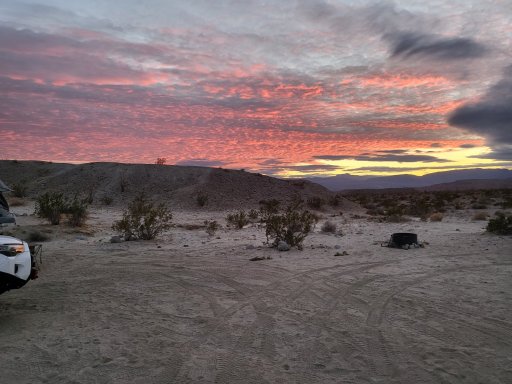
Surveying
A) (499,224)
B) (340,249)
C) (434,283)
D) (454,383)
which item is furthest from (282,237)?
(454,383)

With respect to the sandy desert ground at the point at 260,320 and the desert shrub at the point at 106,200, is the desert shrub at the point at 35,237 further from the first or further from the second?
the desert shrub at the point at 106,200

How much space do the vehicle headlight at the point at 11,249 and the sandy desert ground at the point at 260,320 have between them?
108cm

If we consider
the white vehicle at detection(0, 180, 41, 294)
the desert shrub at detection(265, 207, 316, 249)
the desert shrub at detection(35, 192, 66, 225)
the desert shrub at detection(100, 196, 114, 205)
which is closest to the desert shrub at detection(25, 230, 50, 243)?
the desert shrub at detection(35, 192, 66, 225)

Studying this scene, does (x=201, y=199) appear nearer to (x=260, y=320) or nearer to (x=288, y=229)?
(x=288, y=229)

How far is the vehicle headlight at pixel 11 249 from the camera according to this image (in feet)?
19.5

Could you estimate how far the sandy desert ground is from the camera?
4703 millimetres

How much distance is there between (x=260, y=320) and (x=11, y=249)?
12.5 feet

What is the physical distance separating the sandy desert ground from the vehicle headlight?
108cm

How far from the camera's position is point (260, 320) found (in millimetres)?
6422

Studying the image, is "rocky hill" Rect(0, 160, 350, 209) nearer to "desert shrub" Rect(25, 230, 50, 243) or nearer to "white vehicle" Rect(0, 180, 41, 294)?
"desert shrub" Rect(25, 230, 50, 243)

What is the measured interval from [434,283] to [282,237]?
20.2 ft

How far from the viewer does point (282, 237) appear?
14383 millimetres

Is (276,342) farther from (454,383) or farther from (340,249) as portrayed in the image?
(340,249)

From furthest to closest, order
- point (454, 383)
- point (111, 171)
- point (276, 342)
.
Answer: point (111, 171) → point (276, 342) → point (454, 383)
